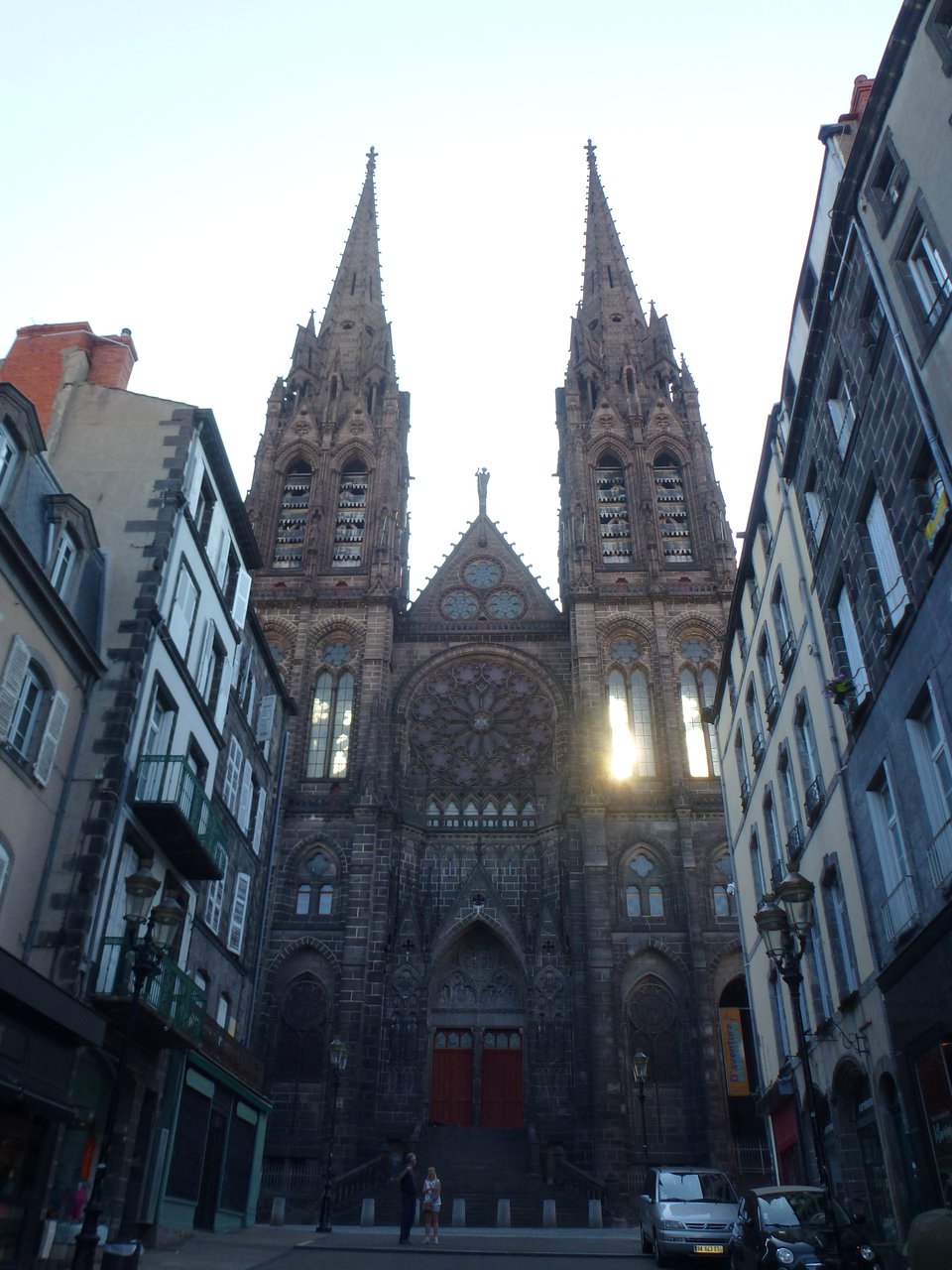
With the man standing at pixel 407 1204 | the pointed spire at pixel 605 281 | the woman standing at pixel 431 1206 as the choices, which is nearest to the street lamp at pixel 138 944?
the man standing at pixel 407 1204

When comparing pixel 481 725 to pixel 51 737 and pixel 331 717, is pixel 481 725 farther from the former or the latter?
pixel 51 737

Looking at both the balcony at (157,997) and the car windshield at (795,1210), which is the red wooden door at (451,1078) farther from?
the car windshield at (795,1210)

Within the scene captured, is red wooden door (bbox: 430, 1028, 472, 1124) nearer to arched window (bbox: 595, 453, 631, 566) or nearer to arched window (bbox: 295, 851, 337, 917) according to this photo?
arched window (bbox: 295, 851, 337, 917)

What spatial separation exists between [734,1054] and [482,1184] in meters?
8.63

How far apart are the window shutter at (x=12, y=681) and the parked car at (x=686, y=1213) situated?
1210 cm

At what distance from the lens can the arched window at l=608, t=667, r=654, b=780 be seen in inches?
1517

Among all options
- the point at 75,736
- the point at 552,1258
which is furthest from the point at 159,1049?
the point at 552,1258

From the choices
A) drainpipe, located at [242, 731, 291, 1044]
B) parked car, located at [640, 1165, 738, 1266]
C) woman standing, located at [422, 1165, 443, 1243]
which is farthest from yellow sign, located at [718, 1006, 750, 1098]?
parked car, located at [640, 1165, 738, 1266]

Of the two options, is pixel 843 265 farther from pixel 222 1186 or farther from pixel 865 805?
pixel 222 1186

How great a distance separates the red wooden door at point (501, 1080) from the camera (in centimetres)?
3353

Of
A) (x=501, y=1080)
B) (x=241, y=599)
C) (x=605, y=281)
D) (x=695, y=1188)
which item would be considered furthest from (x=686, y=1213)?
(x=605, y=281)

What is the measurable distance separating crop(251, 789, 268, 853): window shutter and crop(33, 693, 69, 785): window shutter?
11.4 meters

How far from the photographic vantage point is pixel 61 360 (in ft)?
74.1

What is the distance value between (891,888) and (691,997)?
20.0 metres
